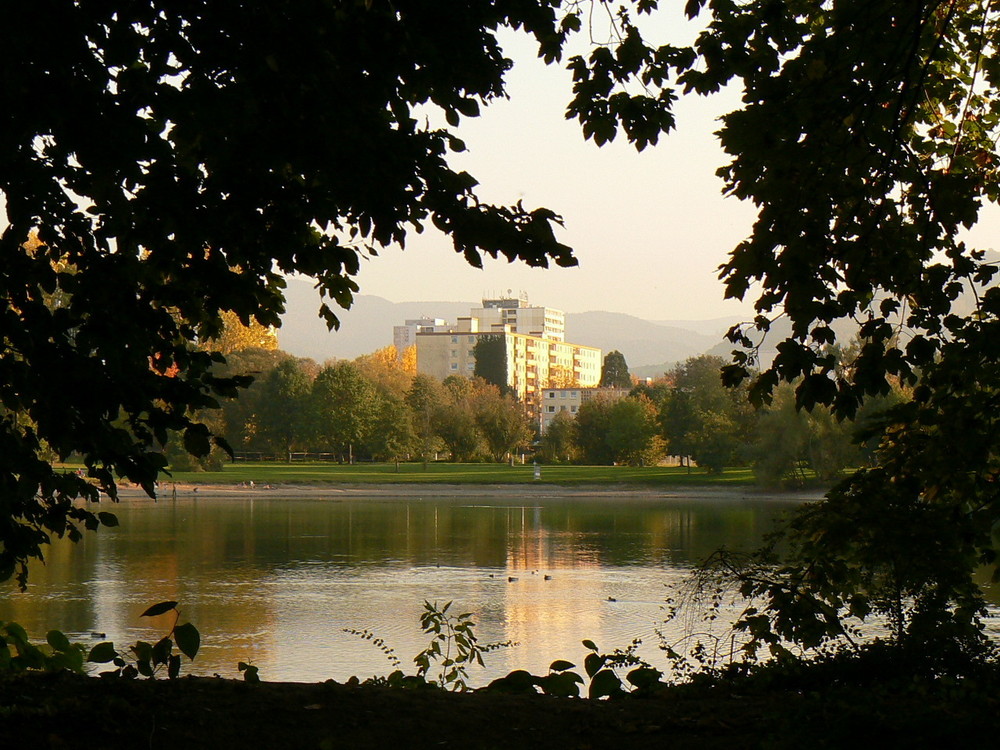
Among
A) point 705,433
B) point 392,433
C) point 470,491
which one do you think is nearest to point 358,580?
point 470,491

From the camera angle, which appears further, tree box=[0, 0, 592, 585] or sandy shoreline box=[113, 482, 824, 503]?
sandy shoreline box=[113, 482, 824, 503]

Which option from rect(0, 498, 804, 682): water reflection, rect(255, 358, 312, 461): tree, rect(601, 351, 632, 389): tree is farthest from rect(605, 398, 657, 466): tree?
rect(601, 351, 632, 389): tree

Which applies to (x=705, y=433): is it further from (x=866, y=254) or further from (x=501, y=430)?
(x=866, y=254)

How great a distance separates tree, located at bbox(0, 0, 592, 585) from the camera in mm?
3584

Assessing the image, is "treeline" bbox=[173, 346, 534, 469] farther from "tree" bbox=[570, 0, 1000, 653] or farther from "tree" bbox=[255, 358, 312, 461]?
"tree" bbox=[570, 0, 1000, 653]

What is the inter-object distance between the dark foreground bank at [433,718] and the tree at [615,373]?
121 meters

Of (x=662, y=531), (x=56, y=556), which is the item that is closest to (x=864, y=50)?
(x=56, y=556)

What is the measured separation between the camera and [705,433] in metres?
60.1

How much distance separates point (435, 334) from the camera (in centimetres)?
15300

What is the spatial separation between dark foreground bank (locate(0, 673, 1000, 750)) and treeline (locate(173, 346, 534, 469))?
188ft

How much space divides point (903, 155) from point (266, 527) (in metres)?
27.0

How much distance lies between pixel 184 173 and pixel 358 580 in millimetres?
15664

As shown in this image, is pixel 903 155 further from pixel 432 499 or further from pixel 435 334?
pixel 435 334

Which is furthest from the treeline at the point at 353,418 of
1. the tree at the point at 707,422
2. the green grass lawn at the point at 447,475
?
the tree at the point at 707,422
